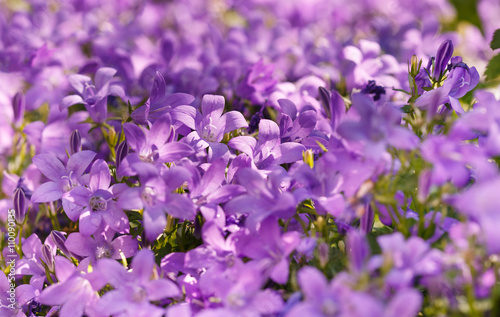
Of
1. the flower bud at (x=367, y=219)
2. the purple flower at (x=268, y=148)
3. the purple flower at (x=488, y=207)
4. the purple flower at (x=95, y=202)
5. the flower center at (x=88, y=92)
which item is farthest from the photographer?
the flower center at (x=88, y=92)

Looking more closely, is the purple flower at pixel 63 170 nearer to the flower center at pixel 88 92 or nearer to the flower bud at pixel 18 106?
the flower center at pixel 88 92

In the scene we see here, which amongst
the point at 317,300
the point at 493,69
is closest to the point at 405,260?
the point at 317,300

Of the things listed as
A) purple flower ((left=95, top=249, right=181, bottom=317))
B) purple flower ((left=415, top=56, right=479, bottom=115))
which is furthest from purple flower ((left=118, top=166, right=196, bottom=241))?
purple flower ((left=415, top=56, right=479, bottom=115))

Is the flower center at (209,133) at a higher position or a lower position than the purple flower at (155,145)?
lower

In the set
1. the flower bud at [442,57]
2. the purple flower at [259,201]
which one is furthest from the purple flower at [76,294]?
the flower bud at [442,57]

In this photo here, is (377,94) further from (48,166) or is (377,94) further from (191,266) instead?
(48,166)

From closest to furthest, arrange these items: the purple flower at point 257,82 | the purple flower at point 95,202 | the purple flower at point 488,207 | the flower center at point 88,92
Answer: the purple flower at point 488,207
the purple flower at point 95,202
the flower center at point 88,92
the purple flower at point 257,82

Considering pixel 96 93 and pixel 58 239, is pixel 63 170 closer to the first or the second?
pixel 58 239

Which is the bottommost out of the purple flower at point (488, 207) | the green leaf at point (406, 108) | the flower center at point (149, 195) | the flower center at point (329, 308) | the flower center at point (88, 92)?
the flower center at point (149, 195)
